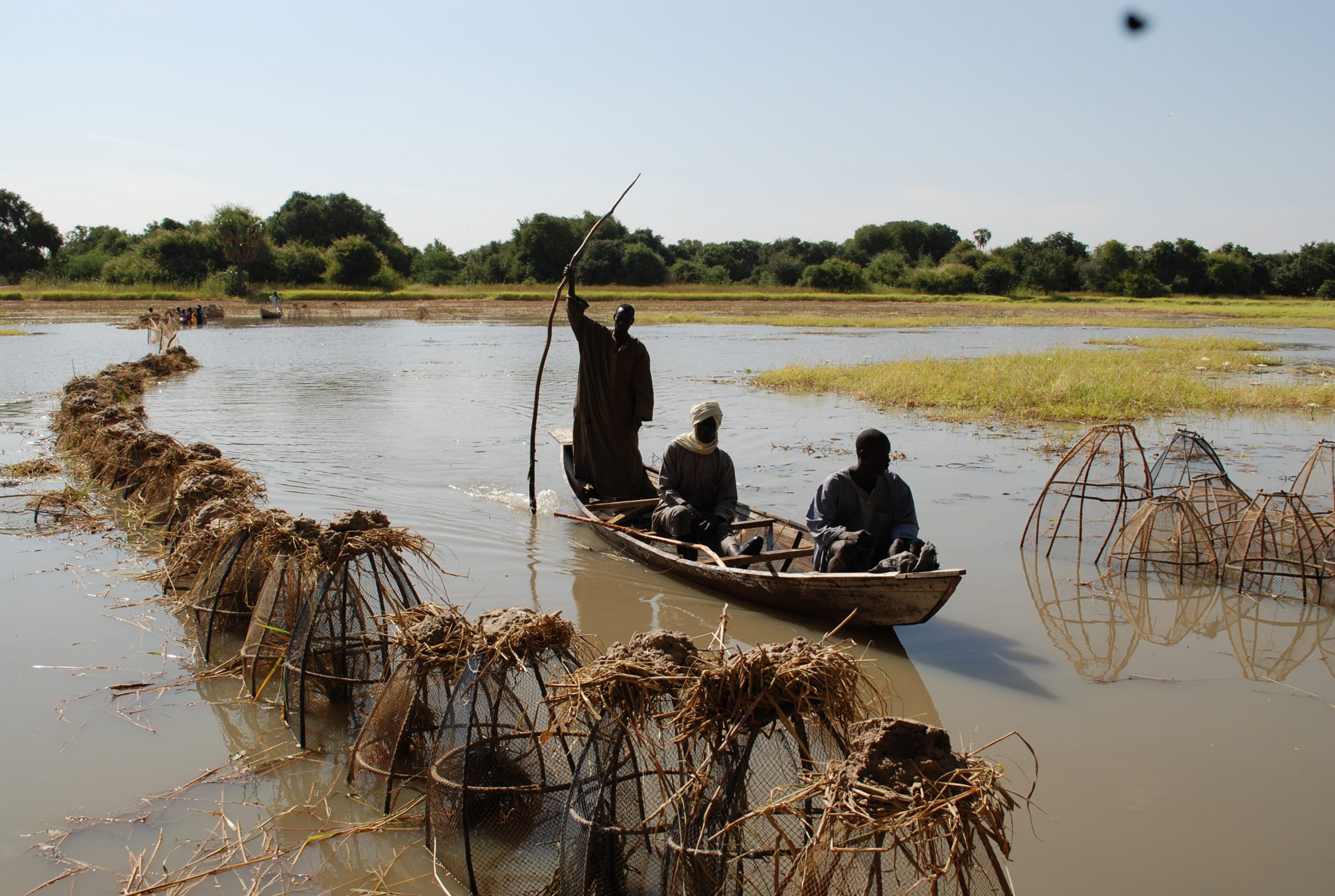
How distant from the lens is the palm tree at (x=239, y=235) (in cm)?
4838

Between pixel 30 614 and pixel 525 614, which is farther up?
pixel 525 614

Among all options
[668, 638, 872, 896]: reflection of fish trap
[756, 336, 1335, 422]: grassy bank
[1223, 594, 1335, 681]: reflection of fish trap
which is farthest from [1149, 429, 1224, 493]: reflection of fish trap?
[668, 638, 872, 896]: reflection of fish trap

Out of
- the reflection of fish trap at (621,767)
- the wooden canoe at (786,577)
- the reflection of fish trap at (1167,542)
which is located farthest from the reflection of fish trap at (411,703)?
the reflection of fish trap at (1167,542)

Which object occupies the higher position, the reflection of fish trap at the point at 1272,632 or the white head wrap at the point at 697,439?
the white head wrap at the point at 697,439

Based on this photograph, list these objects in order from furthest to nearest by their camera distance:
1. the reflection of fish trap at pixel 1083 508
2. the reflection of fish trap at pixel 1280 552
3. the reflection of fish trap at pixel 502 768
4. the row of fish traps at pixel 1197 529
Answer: the reflection of fish trap at pixel 1083 508
the row of fish traps at pixel 1197 529
the reflection of fish trap at pixel 1280 552
the reflection of fish trap at pixel 502 768

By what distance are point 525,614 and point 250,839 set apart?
150 cm

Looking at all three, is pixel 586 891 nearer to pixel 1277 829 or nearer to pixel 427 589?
pixel 1277 829

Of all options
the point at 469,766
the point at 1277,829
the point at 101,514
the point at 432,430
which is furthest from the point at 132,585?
the point at 432,430

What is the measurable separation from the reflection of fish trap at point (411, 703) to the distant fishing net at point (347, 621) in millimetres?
292

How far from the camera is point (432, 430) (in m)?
14.5

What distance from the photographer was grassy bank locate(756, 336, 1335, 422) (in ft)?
48.3

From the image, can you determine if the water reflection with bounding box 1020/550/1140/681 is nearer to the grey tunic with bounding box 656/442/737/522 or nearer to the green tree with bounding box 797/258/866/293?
the grey tunic with bounding box 656/442/737/522

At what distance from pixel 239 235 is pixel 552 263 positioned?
17.8m

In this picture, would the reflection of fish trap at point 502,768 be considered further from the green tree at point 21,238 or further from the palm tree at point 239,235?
the green tree at point 21,238
